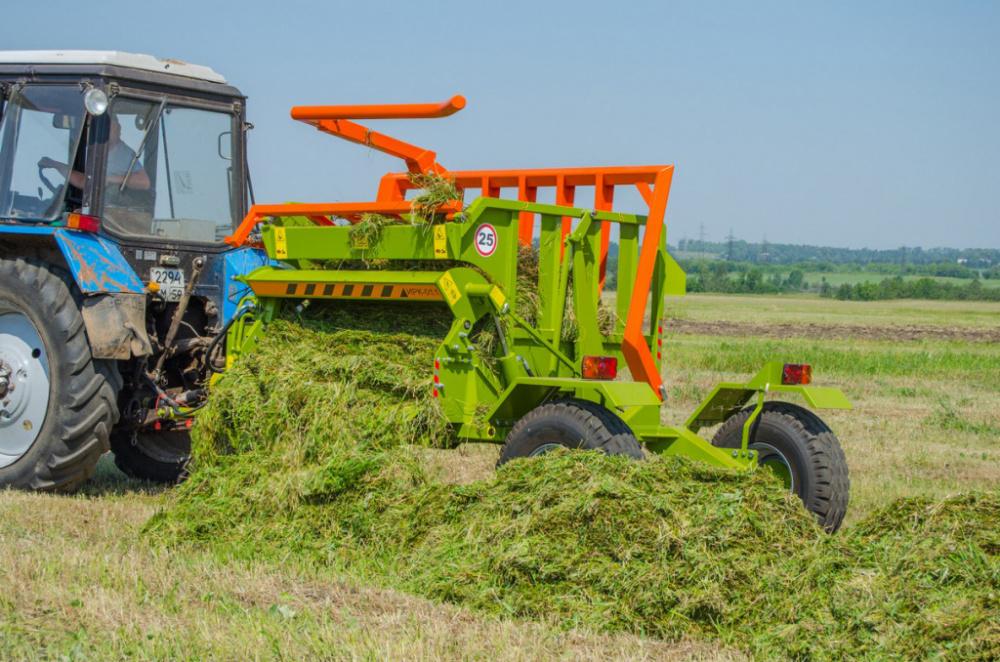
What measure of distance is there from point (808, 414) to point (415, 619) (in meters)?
3.34

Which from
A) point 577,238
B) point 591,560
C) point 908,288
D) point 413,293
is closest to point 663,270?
point 577,238

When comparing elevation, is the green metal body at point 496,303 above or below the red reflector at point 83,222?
below

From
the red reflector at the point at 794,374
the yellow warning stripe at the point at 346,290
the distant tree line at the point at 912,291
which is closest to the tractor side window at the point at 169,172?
the yellow warning stripe at the point at 346,290

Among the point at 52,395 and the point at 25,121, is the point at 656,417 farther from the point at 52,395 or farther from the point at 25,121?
the point at 25,121

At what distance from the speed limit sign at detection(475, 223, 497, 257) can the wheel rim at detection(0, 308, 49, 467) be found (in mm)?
2866

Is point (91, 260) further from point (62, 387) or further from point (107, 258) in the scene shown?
point (62, 387)

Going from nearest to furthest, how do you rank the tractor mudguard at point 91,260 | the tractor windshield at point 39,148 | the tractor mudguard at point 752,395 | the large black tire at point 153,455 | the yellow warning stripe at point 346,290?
the yellow warning stripe at point 346,290, the tractor mudguard at point 752,395, the tractor mudguard at point 91,260, the tractor windshield at point 39,148, the large black tire at point 153,455

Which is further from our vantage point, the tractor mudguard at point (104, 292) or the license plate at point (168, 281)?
the license plate at point (168, 281)

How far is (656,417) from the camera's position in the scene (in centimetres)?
686

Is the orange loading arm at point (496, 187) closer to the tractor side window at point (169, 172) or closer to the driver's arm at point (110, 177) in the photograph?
the tractor side window at point (169, 172)

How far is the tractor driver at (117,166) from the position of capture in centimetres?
774

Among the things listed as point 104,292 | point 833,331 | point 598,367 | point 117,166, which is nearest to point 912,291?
point 833,331

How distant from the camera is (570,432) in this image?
645 cm

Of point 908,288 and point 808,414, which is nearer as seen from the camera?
point 808,414
